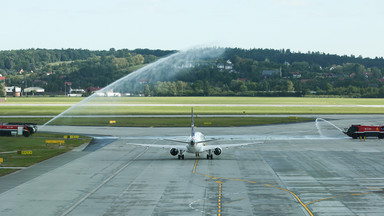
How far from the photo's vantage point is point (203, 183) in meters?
50.5

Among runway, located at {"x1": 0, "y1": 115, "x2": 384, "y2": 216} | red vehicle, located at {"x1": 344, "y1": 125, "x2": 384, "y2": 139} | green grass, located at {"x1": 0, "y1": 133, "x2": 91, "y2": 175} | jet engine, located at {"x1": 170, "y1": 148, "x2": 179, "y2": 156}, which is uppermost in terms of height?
red vehicle, located at {"x1": 344, "y1": 125, "x2": 384, "y2": 139}

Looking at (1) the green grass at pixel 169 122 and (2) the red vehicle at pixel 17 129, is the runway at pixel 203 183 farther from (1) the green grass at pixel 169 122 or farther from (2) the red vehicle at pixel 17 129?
(1) the green grass at pixel 169 122

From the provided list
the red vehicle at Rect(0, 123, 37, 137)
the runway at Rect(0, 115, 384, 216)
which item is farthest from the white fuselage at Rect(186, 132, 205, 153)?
the red vehicle at Rect(0, 123, 37, 137)

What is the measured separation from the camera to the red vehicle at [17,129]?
95.9 meters

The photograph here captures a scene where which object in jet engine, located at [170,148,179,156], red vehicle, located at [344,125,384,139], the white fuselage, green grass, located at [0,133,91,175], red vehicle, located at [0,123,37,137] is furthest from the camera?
red vehicle, located at [344,125,384,139]

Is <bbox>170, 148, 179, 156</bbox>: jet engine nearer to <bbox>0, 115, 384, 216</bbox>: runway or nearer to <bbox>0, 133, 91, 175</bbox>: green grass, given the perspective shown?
<bbox>0, 115, 384, 216</bbox>: runway

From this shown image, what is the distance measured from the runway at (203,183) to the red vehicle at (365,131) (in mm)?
14165

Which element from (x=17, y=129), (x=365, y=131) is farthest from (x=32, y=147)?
(x=365, y=131)

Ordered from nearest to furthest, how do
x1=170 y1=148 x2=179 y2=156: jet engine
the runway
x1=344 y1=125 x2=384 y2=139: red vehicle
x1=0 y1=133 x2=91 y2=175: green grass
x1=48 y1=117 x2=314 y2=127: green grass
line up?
1. the runway
2. x1=0 y1=133 x2=91 y2=175: green grass
3. x1=170 y1=148 x2=179 y2=156: jet engine
4. x1=344 y1=125 x2=384 y2=139: red vehicle
5. x1=48 y1=117 x2=314 y2=127: green grass

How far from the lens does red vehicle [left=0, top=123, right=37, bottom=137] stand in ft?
315

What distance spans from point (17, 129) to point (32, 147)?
58.8 feet

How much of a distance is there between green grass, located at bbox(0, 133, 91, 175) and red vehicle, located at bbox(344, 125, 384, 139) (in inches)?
1862

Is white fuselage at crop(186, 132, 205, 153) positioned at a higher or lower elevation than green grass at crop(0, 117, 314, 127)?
higher

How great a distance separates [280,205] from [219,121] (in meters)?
93.8
